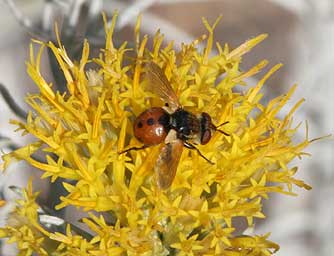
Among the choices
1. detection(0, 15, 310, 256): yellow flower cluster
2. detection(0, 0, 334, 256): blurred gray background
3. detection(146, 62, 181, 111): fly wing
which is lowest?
detection(0, 15, 310, 256): yellow flower cluster

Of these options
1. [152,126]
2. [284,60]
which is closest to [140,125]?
[152,126]

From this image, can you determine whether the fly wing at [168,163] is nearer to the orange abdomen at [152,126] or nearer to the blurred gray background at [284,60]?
the orange abdomen at [152,126]

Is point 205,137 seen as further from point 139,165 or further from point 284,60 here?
point 284,60

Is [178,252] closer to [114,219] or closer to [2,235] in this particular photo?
[114,219]

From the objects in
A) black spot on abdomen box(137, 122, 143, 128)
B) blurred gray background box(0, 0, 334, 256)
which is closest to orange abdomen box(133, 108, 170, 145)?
black spot on abdomen box(137, 122, 143, 128)

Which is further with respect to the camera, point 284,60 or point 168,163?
point 284,60

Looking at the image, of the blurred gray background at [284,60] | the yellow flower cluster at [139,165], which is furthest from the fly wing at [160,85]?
the blurred gray background at [284,60]

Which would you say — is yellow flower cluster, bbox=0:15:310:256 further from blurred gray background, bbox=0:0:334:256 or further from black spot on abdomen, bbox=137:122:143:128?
blurred gray background, bbox=0:0:334:256
